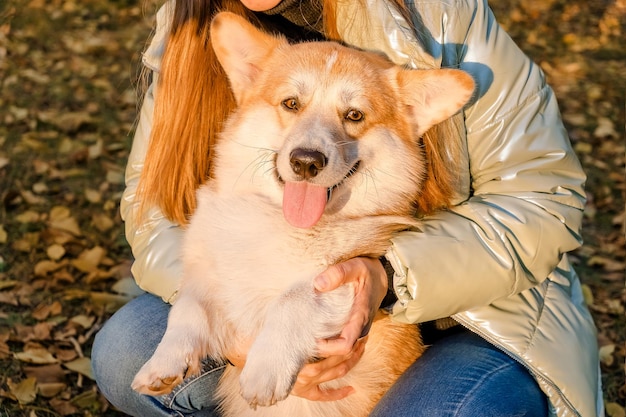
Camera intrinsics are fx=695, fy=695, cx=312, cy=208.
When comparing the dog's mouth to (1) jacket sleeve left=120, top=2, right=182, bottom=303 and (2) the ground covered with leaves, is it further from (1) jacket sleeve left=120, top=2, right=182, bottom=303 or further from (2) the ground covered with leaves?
(2) the ground covered with leaves

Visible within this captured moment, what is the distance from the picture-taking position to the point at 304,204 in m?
1.98

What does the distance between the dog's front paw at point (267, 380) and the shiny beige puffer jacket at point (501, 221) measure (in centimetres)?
44

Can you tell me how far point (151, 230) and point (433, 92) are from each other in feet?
3.58

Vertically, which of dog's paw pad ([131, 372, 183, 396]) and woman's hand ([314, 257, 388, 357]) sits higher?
woman's hand ([314, 257, 388, 357])

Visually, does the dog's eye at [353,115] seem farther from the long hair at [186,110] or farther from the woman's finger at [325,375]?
the woman's finger at [325,375]

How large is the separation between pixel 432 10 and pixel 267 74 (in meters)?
0.55

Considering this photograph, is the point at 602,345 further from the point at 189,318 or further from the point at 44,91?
the point at 44,91

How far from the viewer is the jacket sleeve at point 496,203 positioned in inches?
77.9

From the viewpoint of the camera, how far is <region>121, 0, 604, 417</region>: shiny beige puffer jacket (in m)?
1.99

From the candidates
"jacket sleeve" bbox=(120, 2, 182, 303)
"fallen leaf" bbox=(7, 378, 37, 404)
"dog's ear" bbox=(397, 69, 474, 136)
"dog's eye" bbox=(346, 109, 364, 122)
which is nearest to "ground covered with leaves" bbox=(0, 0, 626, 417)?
"fallen leaf" bbox=(7, 378, 37, 404)

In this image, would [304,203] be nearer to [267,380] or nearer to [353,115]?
[353,115]

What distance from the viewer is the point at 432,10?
2102mm

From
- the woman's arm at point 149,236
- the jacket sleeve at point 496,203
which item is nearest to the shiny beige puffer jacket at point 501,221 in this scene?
the jacket sleeve at point 496,203

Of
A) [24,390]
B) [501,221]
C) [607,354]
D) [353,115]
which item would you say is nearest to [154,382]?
[353,115]
